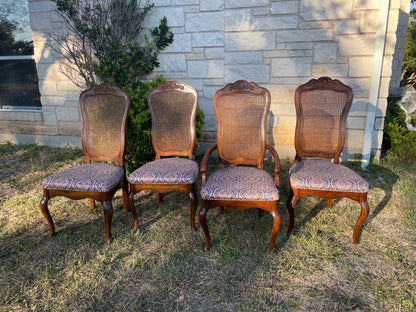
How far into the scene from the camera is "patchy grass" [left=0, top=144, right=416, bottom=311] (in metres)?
1.71

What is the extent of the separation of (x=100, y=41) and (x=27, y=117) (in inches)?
85.0

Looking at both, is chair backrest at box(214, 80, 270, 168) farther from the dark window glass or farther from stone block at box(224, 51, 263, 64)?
the dark window glass

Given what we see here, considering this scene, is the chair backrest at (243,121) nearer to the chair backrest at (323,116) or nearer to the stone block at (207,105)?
the chair backrest at (323,116)

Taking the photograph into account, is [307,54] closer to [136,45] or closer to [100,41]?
[136,45]

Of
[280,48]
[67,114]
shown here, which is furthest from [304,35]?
[67,114]

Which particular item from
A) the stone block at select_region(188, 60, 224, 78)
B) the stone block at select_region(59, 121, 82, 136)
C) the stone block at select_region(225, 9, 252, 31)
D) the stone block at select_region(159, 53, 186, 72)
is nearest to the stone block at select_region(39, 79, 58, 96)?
the stone block at select_region(59, 121, 82, 136)

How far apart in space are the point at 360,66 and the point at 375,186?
4.85ft

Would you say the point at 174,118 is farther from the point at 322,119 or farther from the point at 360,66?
the point at 360,66

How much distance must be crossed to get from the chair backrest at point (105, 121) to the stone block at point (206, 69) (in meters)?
1.56

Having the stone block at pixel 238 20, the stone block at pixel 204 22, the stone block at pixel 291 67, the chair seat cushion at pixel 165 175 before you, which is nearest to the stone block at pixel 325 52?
the stone block at pixel 291 67

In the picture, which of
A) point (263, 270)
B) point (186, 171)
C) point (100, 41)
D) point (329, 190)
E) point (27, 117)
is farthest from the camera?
point (27, 117)

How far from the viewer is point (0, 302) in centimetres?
170

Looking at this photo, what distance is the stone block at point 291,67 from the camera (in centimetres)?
364

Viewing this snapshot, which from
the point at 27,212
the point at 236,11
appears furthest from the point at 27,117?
the point at 236,11
